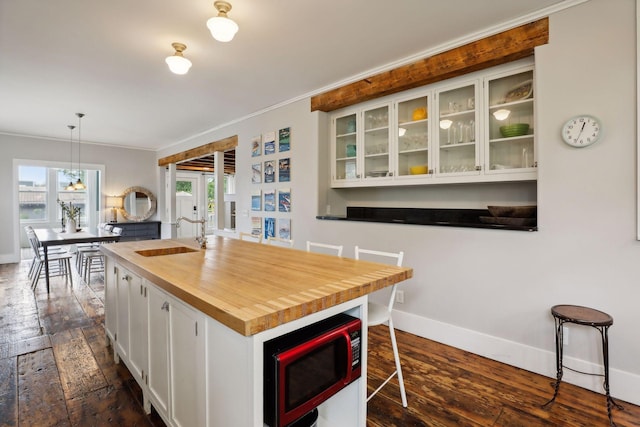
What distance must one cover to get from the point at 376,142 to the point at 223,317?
9.72 ft

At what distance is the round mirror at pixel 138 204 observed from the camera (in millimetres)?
7504

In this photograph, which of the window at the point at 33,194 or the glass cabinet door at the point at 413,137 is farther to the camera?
the window at the point at 33,194

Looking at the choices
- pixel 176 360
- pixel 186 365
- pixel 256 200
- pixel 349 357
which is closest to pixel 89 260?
pixel 256 200

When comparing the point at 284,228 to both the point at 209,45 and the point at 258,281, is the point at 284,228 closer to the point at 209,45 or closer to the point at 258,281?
the point at 209,45

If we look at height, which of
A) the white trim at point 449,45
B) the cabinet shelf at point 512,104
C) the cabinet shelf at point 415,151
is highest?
the white trim at point 449,45

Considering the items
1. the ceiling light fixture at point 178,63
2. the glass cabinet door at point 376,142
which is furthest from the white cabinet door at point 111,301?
the glass cabinet door at point 376,142

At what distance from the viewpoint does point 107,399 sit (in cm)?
196

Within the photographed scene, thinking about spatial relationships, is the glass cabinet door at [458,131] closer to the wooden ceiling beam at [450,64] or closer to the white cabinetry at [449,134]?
the white cabinetry at [449,134]

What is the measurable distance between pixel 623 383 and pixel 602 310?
1.50ft

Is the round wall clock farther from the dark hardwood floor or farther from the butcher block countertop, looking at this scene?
A: the dark hardwood floor

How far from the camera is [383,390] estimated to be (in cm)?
206

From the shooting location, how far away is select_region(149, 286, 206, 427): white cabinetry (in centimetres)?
128

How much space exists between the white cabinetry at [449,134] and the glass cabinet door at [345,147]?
0.01 metres

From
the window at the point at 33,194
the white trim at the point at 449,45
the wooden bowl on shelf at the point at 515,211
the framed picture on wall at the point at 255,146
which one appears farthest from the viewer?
the window at the point at 33,194
